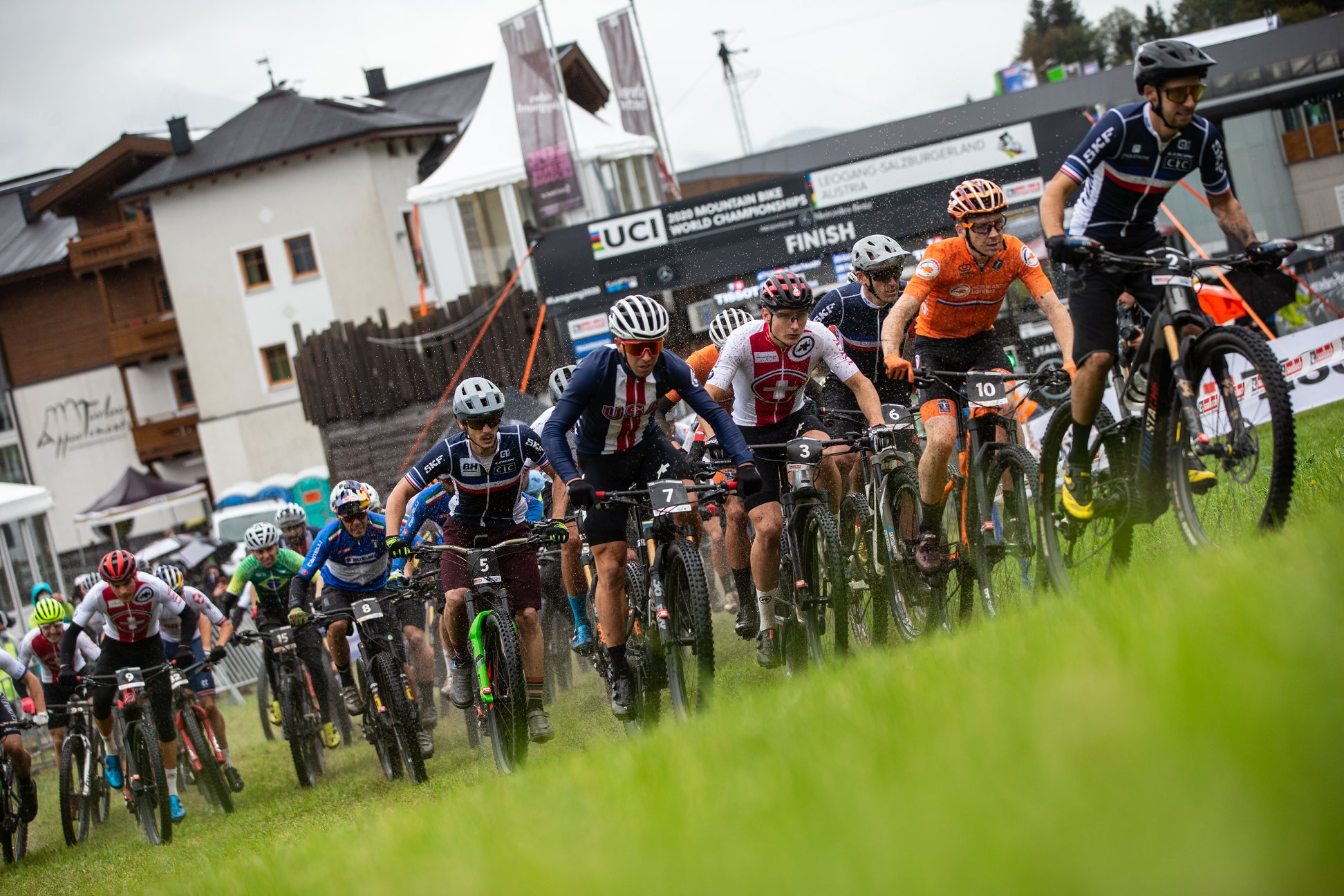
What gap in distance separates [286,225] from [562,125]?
23957 mm

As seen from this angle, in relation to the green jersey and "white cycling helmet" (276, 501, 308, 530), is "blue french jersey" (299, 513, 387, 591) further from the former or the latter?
"white cycling helmet" (276, 501, 308, 530)

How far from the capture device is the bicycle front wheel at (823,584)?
7.80m

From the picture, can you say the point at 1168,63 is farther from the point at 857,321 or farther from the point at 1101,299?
the point at 857,321

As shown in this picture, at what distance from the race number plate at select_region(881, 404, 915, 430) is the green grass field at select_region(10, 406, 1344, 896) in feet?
7.90

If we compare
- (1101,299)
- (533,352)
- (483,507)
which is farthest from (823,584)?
(533,352)

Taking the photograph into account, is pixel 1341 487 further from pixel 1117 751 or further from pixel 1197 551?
pixel 1117 751

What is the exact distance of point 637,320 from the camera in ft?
25.6

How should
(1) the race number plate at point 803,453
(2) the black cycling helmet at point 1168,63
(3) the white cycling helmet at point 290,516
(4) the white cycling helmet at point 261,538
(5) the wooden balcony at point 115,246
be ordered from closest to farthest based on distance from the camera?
1. (2) the black cycling helmet at point 1168,63
2. (1) the race number plate at point 803,453
3. (4) the white cycling helmet at point 261,538
4. (3) the white cycling helmet at point 290,516
5. (5) the wooden balcony at point 115,246

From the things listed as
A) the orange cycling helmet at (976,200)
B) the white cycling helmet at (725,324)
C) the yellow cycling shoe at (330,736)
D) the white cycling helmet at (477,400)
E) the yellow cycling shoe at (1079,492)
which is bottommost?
the yellow cycling shoe at (330,736)

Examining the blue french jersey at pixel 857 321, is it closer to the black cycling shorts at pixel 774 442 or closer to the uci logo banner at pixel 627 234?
the black cycling shorts at pixel 774 442

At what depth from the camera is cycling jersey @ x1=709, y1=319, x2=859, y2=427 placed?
8.80m

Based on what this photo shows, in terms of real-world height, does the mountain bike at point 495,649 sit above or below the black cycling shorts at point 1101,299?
below

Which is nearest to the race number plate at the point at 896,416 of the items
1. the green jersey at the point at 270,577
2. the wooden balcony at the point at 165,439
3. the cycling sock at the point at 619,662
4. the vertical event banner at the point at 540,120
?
the cycling sock at the point at 619,662

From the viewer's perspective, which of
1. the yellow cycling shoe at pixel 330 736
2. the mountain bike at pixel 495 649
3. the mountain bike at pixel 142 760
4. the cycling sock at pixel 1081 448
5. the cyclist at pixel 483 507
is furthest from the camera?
the yellow cycling shoe at pixel 330 736
